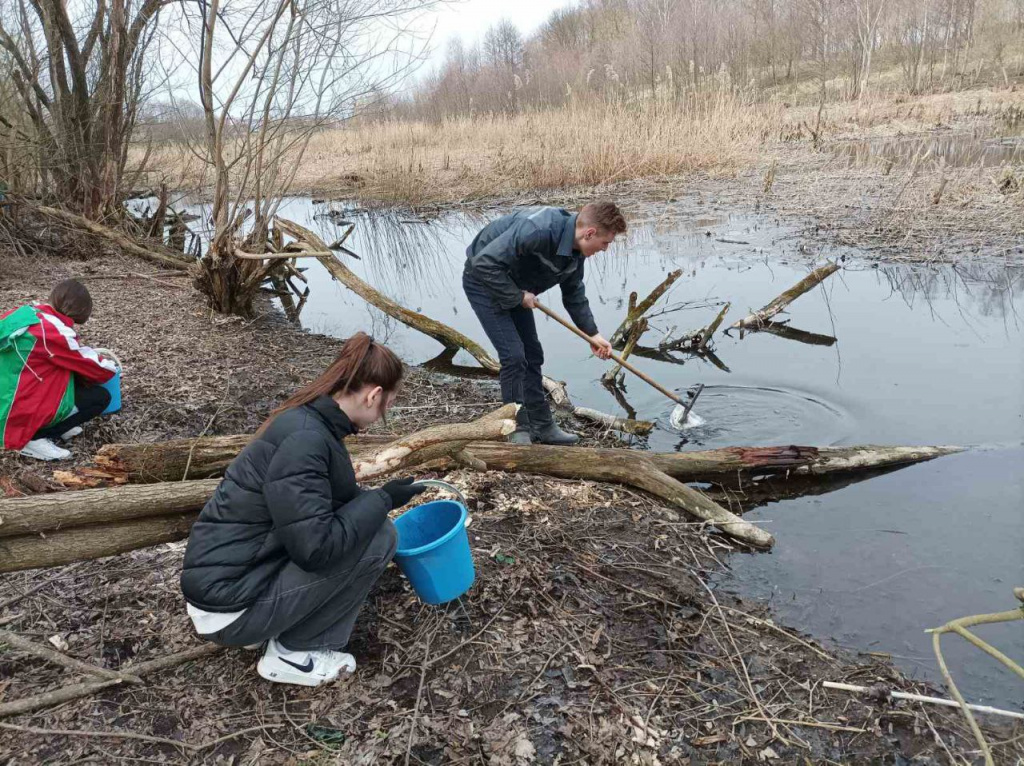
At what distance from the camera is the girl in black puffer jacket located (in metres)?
2.00

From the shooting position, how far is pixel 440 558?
96.4 inches

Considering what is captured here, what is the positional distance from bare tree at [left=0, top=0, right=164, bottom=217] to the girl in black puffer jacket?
9.07m

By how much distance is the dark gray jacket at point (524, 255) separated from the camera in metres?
Result: 4.06

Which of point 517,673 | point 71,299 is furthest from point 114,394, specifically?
point 517,673

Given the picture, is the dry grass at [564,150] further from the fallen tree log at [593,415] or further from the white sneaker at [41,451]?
the fallen tree log at [593,415]

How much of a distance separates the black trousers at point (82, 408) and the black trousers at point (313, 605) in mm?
2724

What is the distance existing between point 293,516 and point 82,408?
121 inches

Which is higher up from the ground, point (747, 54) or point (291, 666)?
point (747, 54)

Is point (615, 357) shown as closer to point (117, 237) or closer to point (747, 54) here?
point (117, 237)

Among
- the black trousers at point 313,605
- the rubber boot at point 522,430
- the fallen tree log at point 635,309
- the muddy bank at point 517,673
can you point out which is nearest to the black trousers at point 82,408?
the muddy bank at point 517,673

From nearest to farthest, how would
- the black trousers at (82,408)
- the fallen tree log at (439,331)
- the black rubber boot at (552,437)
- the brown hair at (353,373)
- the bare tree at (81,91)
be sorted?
the brown hair at (353,373), the black trousers at (82,408), the black rubber boot at (552,437), the fallen tree log at (439,331), the bare tree at (81,91)

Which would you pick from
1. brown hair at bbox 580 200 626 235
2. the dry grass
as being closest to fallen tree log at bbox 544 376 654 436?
brown hair at bbox 580 200 626 235

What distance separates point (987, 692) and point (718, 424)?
2558 millimetres

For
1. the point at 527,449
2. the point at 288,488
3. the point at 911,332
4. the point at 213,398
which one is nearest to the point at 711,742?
the point at 288,488
